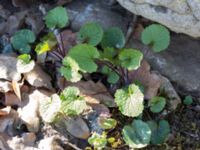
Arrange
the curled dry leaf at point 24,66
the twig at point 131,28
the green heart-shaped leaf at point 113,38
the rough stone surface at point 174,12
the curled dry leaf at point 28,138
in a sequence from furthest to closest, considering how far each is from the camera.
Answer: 1. the twig at point 131,28
2. the green heart-shaped leaf at point 113,38
3. the curled dry leaf at point 24,66
4. the curled dry leaf at point 28,138
5. the rough stone surface at point 174,12

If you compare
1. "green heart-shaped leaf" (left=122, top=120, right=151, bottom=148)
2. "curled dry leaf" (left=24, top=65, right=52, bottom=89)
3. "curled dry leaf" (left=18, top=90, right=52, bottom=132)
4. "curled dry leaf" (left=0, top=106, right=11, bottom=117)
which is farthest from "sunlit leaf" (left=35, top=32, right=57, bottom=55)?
"green heart-shaped leaf" (left=122, top=120, right=151, bottom=148)

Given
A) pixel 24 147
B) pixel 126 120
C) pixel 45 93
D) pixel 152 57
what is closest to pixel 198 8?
pixel 152 57

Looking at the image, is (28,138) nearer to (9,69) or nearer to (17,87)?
(17,87)

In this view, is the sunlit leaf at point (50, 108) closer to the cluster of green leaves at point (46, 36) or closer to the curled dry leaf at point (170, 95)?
the cluster of green leaves at point (46, 36)

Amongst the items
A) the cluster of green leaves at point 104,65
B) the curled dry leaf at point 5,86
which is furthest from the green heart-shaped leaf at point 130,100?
the curled dry leaf at point 5,86

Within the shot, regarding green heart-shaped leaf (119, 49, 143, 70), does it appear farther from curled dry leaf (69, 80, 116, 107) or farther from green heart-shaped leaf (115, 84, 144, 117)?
curled dry leaf (69, 80, 116, 107)

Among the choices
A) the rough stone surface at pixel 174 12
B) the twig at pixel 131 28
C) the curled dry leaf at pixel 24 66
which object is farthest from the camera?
the twig at pixel 131 28
